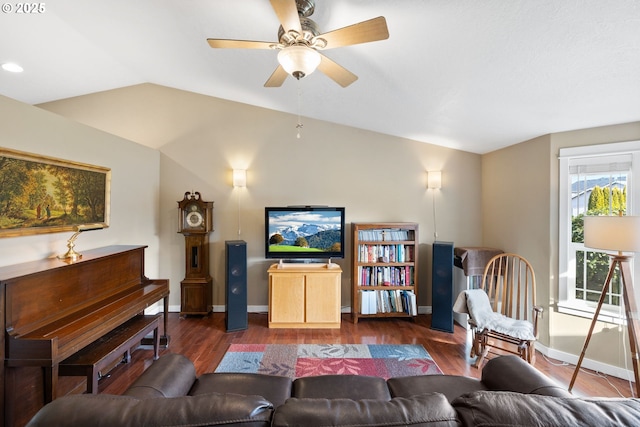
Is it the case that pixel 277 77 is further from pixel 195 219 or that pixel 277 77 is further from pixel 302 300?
pixel 302 300

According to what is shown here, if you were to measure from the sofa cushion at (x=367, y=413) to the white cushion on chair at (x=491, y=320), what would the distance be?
2.24 m

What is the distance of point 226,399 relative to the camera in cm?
80

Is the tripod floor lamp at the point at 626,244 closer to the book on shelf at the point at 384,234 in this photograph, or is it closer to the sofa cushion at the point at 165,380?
the book on shelf at the point at 384,234

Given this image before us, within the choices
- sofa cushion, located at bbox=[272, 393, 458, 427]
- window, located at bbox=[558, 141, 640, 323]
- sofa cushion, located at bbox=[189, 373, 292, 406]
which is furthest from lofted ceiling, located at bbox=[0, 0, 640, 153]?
sofa cushion, located at bbox=[189, 373, 292, 406]

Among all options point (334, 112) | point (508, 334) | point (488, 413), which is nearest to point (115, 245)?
point (334, 112)

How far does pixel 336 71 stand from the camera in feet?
6.07

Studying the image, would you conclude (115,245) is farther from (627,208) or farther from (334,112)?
(627,208)

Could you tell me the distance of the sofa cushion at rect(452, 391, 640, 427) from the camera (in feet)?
2.34

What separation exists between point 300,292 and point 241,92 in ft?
8.81

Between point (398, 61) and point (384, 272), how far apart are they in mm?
2497

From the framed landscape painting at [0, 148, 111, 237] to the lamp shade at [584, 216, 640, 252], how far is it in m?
4.33

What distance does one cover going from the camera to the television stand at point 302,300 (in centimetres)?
347

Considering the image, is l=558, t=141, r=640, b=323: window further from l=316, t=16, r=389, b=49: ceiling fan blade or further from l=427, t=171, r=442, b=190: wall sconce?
l=316, t=16, r=389, b=49: ceiling fan blade

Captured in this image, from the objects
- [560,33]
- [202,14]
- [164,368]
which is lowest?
[164,368]
